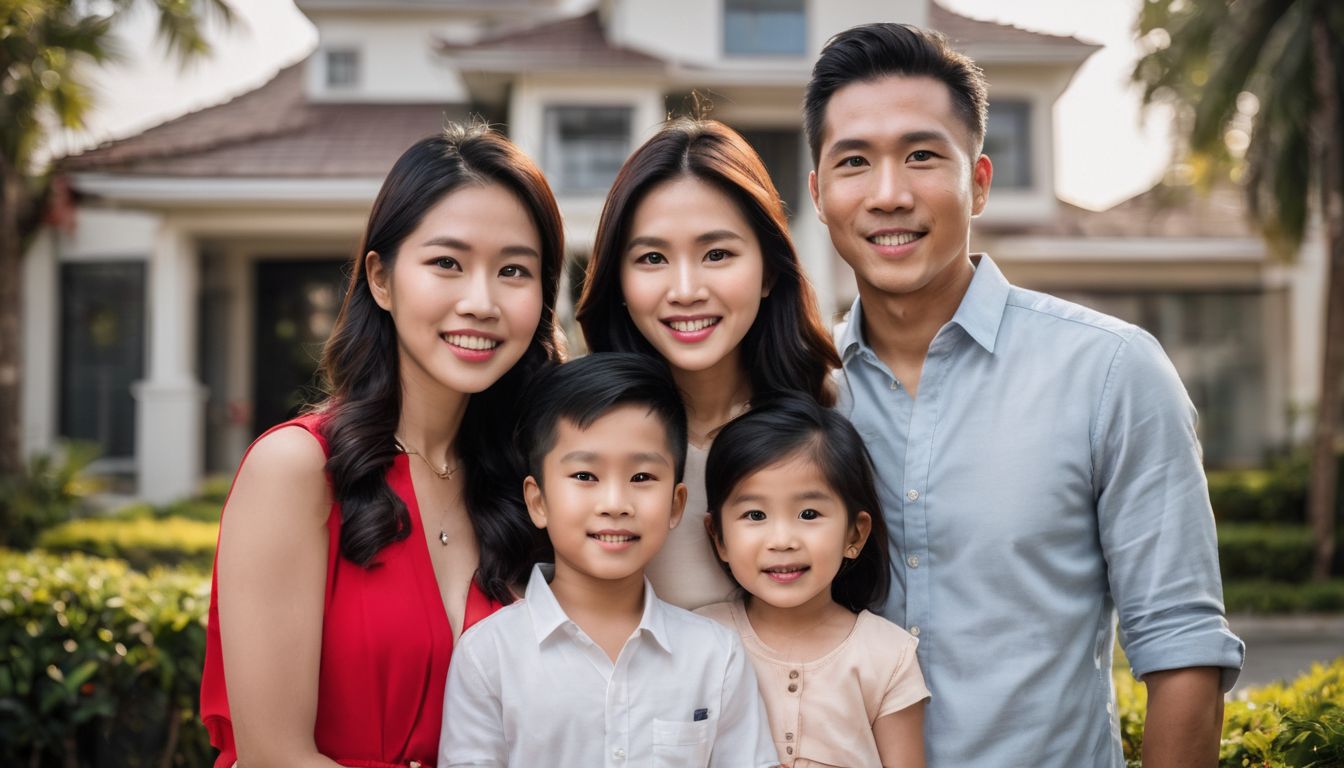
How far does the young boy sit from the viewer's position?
Result: 248 centimetres

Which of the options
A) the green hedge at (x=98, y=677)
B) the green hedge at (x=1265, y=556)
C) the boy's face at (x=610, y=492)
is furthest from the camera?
the green hedge at (x=1265, y=556)

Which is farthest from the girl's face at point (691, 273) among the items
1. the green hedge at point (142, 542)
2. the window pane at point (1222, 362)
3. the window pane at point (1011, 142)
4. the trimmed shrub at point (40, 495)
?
the window pane at point (1222, 362)

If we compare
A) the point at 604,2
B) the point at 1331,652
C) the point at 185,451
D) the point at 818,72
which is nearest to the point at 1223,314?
the point at 1331,652

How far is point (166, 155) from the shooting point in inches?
556

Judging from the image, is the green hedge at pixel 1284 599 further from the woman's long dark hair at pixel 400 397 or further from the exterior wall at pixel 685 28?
the woman's long dark hair at pixel 400 397

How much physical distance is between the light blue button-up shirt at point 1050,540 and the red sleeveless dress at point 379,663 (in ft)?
3.62

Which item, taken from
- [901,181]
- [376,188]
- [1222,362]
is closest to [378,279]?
[901,181]

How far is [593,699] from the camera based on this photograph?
2.51 m

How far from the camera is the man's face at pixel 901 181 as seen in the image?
8.93 feet

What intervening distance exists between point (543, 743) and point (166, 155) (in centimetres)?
1358

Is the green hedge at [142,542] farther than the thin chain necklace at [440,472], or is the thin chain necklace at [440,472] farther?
the green hedge at [142,542]

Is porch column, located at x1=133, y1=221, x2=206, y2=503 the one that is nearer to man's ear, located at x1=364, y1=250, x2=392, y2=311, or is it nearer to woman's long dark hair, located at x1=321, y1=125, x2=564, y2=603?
woman's long dark hair, located at x1=321, y1=125, x2=564, y2=603

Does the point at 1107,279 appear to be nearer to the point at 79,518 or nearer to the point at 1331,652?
the point at 1331,652

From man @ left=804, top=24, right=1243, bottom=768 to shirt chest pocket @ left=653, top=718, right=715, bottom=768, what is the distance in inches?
21.0
